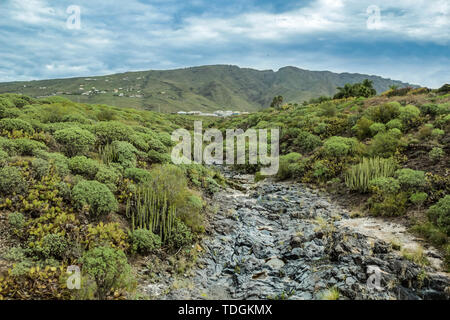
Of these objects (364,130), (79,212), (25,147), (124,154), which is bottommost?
(79,212)

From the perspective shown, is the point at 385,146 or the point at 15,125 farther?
the point at 385,146

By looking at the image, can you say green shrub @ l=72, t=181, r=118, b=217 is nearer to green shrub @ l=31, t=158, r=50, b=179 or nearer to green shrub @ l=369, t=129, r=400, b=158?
green shrub @ l=31, t=158, r=50, b=179

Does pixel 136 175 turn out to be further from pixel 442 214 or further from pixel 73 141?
pixel 442 214

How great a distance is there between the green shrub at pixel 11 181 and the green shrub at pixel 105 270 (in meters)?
3.08

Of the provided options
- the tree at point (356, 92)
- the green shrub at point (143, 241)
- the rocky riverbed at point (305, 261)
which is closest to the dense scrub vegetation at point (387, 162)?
the rocky riverbed at point (305, 261)

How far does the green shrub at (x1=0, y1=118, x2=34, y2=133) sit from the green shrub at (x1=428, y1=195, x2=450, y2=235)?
50.8 ft

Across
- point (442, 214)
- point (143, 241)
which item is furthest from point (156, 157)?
point (442, 214)

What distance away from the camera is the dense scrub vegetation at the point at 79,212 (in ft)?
18.5

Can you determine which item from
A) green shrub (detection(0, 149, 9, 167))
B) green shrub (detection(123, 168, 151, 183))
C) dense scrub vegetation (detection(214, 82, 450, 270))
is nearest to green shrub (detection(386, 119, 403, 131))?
dense scrub vegetation (detection(214, 82, 450, 270))

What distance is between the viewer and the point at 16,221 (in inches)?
255

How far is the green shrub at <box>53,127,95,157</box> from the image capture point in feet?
36.4

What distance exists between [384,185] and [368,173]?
149 centimetres
